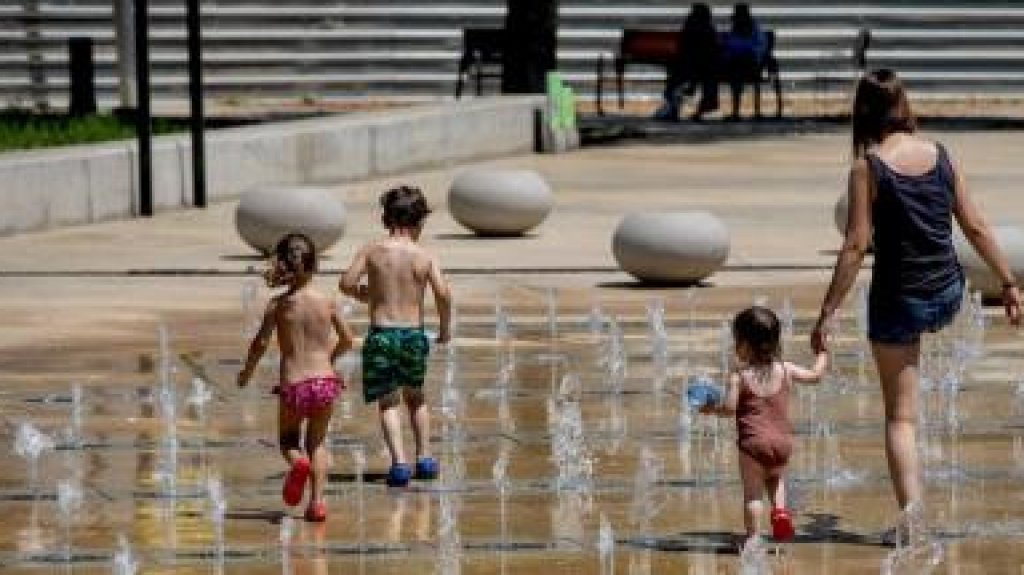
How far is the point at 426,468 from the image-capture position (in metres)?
12.5

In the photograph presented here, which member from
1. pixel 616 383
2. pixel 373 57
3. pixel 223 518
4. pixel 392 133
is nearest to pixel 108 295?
pixel 616 383

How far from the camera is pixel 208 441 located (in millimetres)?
13781

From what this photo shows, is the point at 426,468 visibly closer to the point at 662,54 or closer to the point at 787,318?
the point at 787,318

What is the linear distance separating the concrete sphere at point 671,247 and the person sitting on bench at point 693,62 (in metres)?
21.0

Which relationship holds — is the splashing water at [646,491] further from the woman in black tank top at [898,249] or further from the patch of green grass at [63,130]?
the patch of green grass at [63,130]

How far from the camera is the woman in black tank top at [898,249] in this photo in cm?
1093

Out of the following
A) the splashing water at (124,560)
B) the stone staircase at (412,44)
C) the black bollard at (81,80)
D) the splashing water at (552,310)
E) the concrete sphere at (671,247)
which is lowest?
the splashing water at (124,560)

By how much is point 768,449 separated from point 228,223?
15181 millimetres

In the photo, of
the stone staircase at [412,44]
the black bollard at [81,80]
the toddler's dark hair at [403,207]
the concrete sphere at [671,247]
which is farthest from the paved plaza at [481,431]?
the stone staircase at [412,44]

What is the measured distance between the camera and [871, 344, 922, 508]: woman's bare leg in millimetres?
10969

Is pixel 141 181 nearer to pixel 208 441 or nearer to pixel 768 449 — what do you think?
pixel 208 441

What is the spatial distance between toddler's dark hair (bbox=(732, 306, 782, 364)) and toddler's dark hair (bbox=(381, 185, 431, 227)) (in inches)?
74.7

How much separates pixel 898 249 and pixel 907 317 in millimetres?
236

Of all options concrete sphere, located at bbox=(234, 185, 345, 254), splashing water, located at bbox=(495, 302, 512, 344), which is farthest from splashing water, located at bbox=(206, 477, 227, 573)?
concrete sphere, located at bbox=(234, 185, 345, 254)
